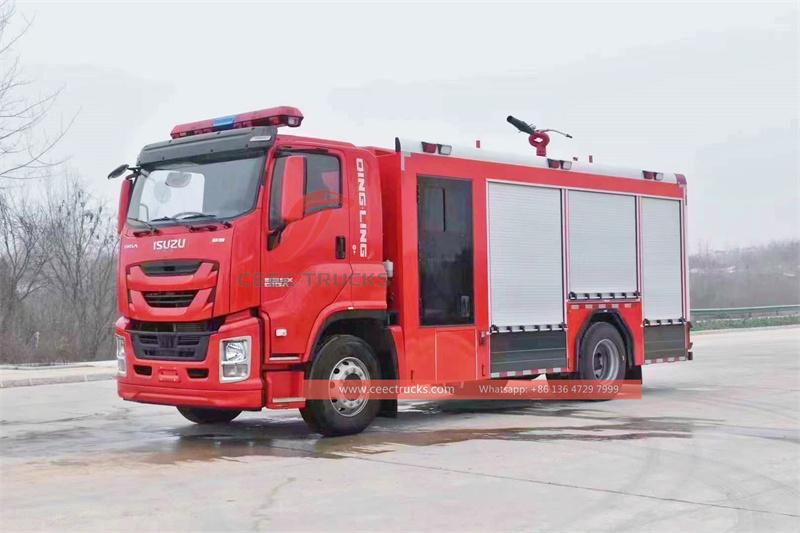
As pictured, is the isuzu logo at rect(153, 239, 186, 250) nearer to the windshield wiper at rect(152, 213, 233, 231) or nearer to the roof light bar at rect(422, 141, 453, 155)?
the windshield wiper at rect(152, 213, 233, 231)

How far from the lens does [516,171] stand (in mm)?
12531

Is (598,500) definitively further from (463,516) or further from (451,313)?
(451,313)

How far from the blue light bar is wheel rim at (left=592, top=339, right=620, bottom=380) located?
6142 millimetres

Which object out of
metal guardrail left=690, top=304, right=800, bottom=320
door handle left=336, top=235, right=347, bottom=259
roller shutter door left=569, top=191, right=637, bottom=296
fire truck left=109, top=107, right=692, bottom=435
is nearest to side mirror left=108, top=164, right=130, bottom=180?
fire truck left=109, top=107, right=692, bottom=435

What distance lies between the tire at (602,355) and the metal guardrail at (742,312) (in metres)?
22.8

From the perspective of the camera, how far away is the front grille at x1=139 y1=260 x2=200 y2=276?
9.62 metres

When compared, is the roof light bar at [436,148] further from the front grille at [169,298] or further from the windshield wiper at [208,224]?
the front grille at [169,298]

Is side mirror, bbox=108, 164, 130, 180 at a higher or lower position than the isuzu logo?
higher

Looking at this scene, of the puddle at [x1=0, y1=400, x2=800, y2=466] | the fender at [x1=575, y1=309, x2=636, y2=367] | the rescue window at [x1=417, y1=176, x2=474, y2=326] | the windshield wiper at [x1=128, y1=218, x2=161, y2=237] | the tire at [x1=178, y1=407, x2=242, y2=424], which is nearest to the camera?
the puddle at [x1=0, y1=400, x2=800, y2=466]

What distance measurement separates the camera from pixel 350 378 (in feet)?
33.6

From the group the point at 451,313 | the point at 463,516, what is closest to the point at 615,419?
the point at 451,313

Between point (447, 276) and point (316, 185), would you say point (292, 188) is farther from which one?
point (447, 276)

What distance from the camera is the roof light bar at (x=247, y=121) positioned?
32.7ft

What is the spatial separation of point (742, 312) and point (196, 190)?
3279 centimetres
